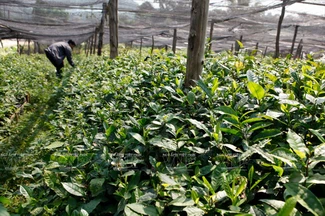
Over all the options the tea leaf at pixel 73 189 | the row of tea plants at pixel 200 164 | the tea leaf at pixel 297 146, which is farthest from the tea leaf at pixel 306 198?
the tea leaf at pixel 73 189

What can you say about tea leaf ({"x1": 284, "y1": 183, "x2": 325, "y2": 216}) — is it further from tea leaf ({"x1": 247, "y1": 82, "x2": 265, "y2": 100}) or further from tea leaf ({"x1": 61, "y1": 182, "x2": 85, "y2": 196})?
tea leaf ({"x1": 61, "y1": 182, "x2": 85, "y2": 196})

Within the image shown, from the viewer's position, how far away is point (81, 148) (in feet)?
4.84

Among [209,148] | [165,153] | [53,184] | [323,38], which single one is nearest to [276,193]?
[209,148]

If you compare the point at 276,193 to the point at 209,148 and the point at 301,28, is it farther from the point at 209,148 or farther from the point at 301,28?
the point at 301,28

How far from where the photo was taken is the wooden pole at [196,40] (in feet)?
7.18

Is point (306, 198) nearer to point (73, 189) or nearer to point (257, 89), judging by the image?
point (257, 89)

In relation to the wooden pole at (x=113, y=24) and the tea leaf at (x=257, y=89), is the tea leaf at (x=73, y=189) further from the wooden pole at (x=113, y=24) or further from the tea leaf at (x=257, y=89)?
the wooden pole at (x=113, y=24)

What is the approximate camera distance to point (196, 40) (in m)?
2.25

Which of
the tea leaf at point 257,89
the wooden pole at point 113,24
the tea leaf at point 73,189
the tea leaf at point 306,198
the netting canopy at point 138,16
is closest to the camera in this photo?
the tea leaf at point 306,198

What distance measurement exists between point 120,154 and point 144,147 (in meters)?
0.11

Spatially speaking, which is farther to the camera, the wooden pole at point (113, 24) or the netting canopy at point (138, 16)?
the netting canopy at point (138, 16)

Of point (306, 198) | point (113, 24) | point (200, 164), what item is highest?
point (113, 24)

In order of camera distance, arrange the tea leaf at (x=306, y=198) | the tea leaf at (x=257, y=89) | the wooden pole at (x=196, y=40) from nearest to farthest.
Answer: the tea leaf at (x=306, y=198), the tea leaf at (x=257, y=89), the wooden pole at (x=196, y=40)

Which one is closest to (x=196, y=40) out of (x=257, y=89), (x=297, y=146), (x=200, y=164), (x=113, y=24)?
(x=257, y=89)
